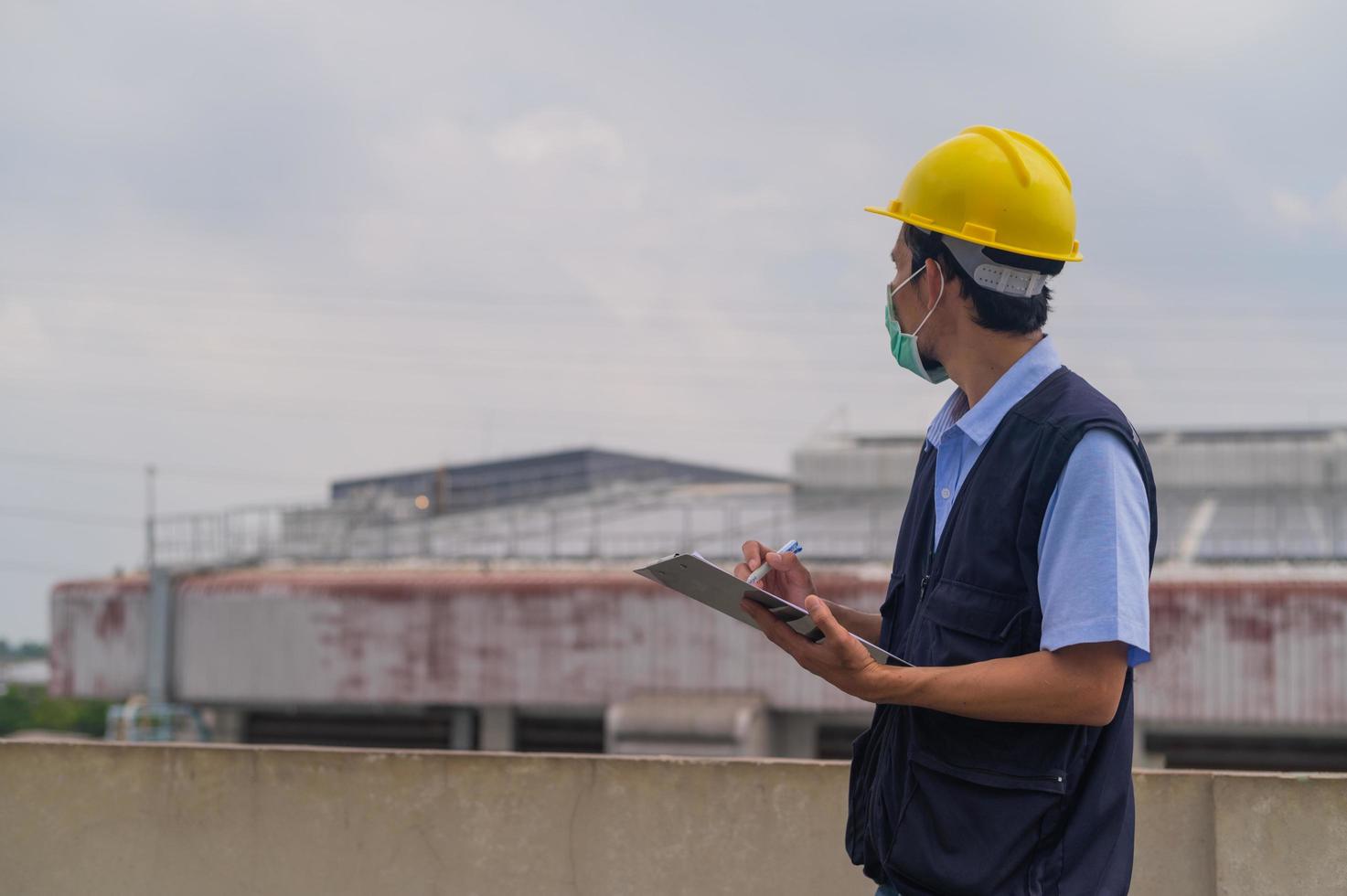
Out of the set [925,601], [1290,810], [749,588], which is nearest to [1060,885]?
[925,601]

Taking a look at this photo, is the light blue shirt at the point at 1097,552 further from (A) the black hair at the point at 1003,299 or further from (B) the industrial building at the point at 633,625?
(B) the industrial building at the point at 633,625

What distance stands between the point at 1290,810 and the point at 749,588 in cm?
245

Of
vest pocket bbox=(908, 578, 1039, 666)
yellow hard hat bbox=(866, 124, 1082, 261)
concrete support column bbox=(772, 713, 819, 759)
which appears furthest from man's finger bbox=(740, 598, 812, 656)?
concrete support column bbox=(772, 713, 819, 759)

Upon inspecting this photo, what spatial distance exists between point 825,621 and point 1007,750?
0.40 m

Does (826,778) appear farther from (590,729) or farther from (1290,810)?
(590,729)

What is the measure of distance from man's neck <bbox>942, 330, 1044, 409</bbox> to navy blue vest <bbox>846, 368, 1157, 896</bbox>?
0.12 m

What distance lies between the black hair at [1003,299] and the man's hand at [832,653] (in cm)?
64

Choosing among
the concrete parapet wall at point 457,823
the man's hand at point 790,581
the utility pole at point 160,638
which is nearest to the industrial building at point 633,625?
the utility pole at point 160,638

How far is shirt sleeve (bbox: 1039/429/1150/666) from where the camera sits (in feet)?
7.48

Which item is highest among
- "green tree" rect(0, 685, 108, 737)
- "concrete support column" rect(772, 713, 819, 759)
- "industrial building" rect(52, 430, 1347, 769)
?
"industrial building" rect(52, 430, 1347, 769)

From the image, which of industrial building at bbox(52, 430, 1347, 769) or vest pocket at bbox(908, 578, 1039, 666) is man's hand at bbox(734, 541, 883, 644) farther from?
industrial building at bbox(52, 430, 1347, 769)

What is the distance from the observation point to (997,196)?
8.60ft

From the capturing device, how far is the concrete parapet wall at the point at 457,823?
4242 millimetres

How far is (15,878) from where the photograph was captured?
484cm
